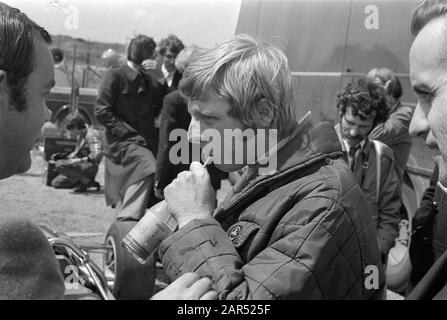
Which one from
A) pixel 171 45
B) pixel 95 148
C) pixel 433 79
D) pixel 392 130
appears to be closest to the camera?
pixel 433 79

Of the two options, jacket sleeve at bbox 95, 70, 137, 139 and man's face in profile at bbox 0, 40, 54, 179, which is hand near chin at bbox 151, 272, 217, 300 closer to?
man's face in profile at bbox 0, 40, 54, 179

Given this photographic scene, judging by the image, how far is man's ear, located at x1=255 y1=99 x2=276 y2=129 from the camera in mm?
1805

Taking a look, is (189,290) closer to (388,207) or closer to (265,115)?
(265,115)

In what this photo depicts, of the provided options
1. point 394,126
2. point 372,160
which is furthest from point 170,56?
point 372,160

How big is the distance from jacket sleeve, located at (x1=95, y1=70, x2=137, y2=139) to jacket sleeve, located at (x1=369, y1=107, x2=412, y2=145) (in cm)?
217

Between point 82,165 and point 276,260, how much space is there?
7.47 m

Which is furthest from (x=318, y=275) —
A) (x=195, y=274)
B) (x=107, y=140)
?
(x=107, y=140)

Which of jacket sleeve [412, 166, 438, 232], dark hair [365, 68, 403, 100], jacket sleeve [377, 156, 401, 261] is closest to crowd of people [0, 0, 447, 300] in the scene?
jacket sleeve [412, 166, 438, 232]

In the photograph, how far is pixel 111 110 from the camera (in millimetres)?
5262

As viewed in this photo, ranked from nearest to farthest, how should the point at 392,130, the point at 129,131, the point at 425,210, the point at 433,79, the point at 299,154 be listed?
the point at 433,79 → the point at 299,154 → the point at 425,210 → the point at 392,130 → the point at 129,131

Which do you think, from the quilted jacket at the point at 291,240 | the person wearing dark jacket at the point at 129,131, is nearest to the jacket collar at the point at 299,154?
the quilted jacket at the point at 291,240

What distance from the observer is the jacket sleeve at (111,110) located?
5.22 m

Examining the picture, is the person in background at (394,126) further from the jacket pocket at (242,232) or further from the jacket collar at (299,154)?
the jacket pocket at (242,232)

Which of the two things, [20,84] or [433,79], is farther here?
[20,84]
